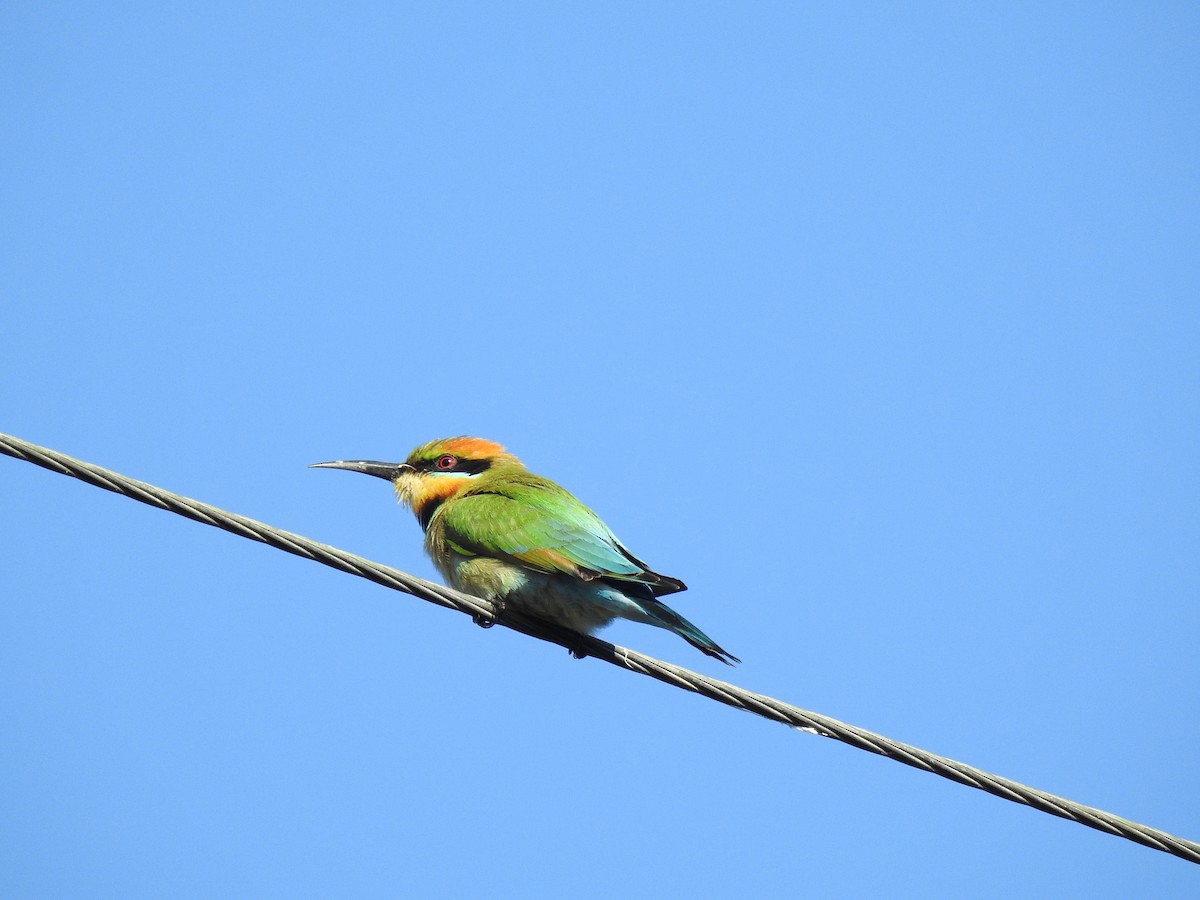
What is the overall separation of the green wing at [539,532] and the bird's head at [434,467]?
1.18 feet

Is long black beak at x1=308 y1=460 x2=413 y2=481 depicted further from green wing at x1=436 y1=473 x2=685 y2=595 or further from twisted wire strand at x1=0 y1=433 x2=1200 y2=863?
twisted wire strand at x1=0 y1=433 x2=1200 y2=863

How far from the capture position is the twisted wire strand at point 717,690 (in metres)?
2.54

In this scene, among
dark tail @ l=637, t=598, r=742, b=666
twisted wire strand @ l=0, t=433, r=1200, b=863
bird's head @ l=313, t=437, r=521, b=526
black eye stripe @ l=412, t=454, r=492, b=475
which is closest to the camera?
twisted wire strand @ l=0, t=433, r=1200, b=863

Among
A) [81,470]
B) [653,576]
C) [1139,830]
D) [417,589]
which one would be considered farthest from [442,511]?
[1139,830]

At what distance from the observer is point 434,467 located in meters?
4.91

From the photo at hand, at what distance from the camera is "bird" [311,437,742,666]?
3.56 metres

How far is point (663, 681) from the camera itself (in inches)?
114

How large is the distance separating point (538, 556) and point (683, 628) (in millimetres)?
596

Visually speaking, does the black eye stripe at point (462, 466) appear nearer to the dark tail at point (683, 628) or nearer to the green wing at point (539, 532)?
the green wing at point (539, 532)

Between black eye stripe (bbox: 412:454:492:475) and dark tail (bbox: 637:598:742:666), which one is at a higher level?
black eye stripe (bbox: 412:454:492:475)

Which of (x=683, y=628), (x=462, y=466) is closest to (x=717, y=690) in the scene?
(x=683, y=628)

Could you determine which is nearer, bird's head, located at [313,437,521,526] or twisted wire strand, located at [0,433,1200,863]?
twisted wire strand, located at [0,433,1200,863]

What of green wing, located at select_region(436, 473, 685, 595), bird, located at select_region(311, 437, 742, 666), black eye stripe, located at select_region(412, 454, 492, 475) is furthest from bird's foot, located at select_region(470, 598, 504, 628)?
black eye stripe, located at select_region(412, 454, 492, 475)

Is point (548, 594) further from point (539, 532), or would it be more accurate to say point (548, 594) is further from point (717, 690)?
point (717, 690)
